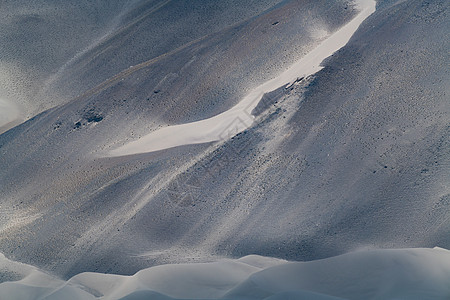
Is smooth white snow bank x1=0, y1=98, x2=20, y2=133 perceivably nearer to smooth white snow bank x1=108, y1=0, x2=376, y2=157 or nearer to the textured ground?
the textured ground

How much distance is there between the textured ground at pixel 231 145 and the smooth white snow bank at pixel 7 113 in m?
0.14

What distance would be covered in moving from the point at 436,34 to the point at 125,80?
4.24 meters

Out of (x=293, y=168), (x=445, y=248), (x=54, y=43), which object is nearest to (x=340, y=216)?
(x=293, y=168)

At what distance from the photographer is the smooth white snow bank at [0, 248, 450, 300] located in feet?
12.8

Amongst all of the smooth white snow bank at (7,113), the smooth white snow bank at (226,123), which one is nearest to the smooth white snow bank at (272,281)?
the smooth white snow bank at (226,123)

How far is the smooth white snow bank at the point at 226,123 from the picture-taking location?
4.92 metres

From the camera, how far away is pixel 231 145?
4.81 meters

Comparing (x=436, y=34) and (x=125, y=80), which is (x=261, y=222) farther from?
(x=436, y=34)

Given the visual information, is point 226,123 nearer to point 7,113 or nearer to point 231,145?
point 231,145

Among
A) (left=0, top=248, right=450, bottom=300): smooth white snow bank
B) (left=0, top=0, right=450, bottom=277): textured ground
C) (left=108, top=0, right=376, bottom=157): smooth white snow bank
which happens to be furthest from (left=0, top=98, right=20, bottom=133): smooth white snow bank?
(left=0, top=248, right=450, bottom=300): smooth white snow bank

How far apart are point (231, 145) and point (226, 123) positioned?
33 cm

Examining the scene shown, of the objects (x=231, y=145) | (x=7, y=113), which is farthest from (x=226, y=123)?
(x=7, y=113)

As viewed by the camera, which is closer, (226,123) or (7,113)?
(226,123)

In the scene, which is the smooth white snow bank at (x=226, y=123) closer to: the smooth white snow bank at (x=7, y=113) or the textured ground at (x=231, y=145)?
the textured ground at (x=231, y=145)
